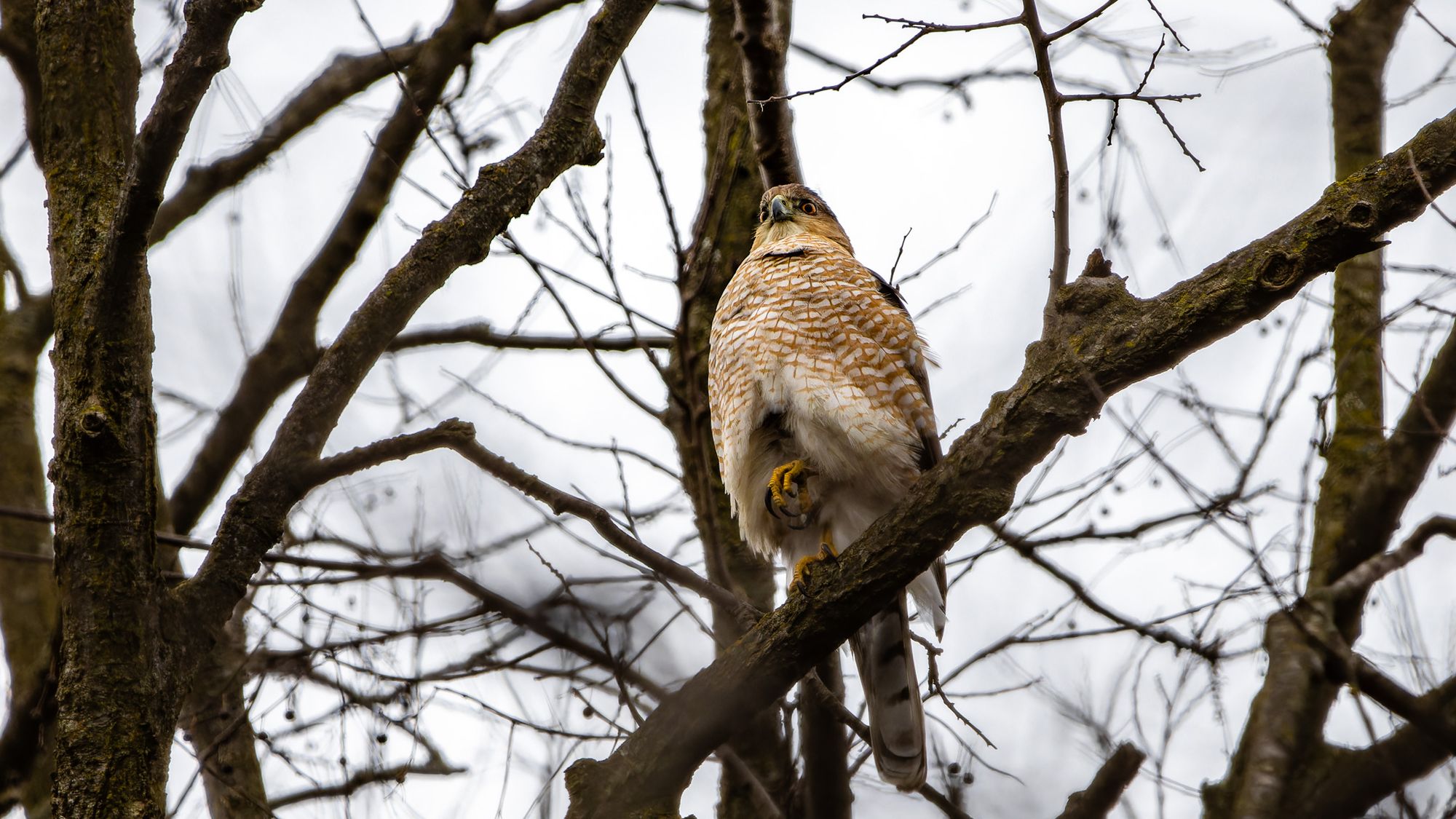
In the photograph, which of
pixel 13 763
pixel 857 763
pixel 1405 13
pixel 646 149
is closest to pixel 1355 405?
pixel 1405 13

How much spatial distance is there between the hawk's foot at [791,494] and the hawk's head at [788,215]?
129 centimetres

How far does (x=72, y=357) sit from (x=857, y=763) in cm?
282

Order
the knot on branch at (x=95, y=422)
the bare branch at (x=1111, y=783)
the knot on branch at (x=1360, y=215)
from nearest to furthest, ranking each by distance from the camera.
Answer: the bare branch at (x=1111, y=783) < the knot on branch at (x=1360, y=215) < the knot on branch at (x=95, y=422)

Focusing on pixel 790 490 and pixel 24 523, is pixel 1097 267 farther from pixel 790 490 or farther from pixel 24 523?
pixel 24 523

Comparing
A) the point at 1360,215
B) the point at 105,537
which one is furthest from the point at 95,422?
the point at 1360,215

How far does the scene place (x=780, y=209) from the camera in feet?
17.3

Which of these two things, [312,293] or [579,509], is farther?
[312,293]

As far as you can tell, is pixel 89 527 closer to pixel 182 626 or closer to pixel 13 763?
pixel 182 626

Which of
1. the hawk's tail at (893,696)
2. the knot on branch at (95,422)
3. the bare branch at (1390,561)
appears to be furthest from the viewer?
the hawk's tail at (893,696)

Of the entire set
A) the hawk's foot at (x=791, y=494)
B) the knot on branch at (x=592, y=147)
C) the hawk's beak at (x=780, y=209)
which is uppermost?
the hawk's beak at (x=780, y=209)

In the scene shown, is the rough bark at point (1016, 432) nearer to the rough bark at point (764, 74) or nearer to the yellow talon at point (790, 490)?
the yellow talon at point (790, 490)

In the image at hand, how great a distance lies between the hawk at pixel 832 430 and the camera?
4363mm

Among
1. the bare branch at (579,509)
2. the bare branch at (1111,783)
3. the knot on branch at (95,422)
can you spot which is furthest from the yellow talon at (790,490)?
the knot on branch at (95,422)

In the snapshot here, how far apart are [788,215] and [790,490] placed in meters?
1.49
